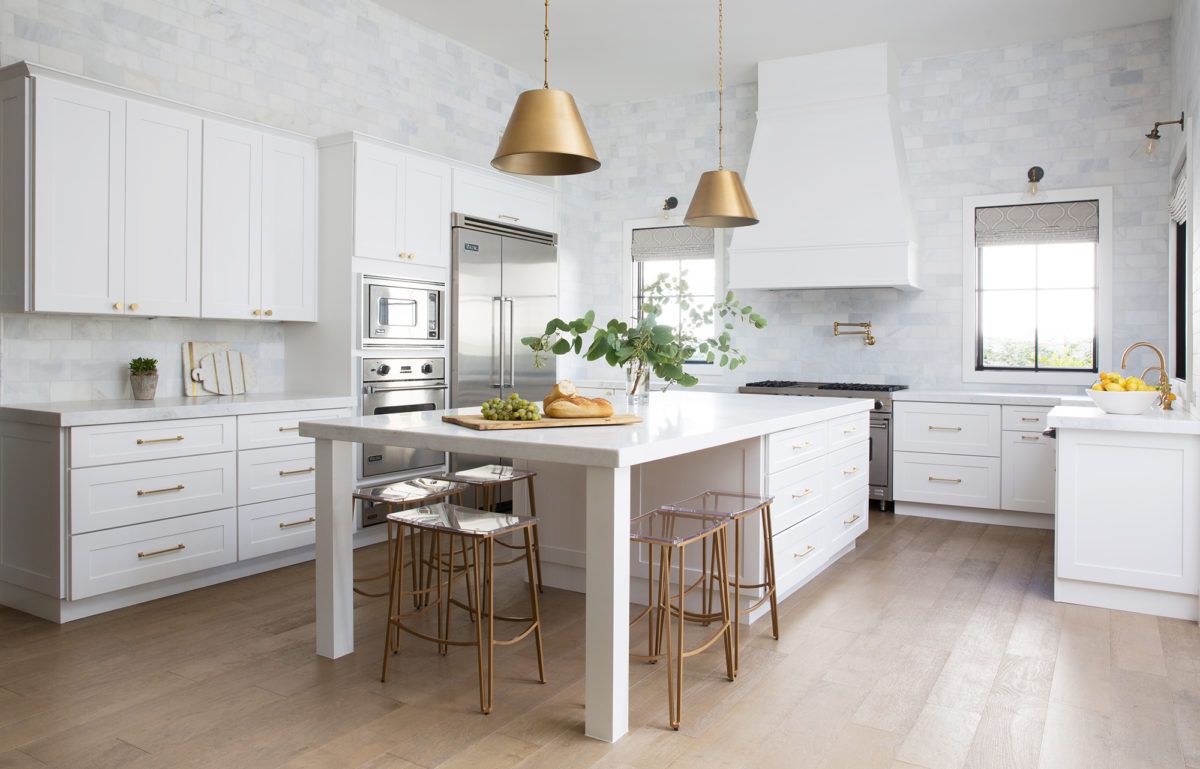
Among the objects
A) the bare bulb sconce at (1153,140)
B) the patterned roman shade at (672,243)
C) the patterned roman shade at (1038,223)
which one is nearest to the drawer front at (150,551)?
the patterned roman shade at (672,243)

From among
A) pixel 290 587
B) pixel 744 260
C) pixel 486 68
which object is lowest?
pixel 290 587

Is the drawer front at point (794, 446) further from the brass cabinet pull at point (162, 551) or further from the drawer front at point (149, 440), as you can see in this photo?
the brass cabinet pull at point (162, 551)

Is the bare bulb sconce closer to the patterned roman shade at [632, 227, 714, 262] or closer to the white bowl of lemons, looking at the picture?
the white bowl of lemons

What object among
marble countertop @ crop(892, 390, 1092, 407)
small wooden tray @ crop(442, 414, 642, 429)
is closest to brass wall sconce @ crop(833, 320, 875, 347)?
marble countertop @ crop(892, 390, 1092, 407)

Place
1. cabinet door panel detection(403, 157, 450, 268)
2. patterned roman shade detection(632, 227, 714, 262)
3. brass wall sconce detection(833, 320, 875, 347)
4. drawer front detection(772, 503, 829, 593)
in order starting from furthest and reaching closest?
patterned roman shade detection(632, 227, 714, 262) → brass wall sconce detection(833, 320, 875, 347) → cabinet door panel detection(403, 157, 450, 268) → drawer front detection(772, 503, 829, 593)

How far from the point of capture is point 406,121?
5.73 m

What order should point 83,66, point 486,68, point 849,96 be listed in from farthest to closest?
point 486,68, point 849,96, point 83,66

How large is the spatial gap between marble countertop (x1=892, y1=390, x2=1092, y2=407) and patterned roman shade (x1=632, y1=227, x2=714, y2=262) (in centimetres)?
212

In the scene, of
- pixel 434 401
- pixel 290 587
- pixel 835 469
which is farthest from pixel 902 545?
pixel 290 587

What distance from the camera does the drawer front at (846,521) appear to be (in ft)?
13.9

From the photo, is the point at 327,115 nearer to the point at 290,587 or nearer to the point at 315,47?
the point at 315,47

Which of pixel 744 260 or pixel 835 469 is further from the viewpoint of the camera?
pixel 744 260

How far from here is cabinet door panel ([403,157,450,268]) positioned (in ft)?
16.5

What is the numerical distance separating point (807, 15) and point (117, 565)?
5.03 meters
